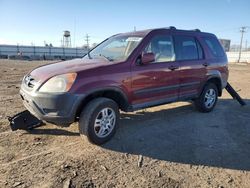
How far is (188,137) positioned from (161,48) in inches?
73.9

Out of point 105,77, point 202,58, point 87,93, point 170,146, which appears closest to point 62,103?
point 87,93

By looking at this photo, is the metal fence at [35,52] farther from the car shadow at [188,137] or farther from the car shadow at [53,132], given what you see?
the car shadow at [53,132]

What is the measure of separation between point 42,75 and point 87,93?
83cm

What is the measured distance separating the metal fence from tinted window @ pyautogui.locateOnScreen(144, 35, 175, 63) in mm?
42011

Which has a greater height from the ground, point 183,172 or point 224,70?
point 224,70

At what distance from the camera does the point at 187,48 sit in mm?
6695

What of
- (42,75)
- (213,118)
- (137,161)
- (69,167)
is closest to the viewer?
(69,167)

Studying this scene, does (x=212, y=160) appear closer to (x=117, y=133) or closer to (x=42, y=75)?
(x=117, y=133)

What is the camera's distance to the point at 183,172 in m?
4.09

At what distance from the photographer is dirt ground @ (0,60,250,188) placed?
382 centimetres

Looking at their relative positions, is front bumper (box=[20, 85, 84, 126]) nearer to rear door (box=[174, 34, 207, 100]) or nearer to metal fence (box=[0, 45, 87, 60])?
rear door (box=[174, 34, 207, 100])

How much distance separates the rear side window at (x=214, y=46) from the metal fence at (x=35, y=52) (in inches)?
1604

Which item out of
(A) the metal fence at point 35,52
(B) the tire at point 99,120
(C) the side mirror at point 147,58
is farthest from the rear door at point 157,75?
(A) the metal fence at point 35,52

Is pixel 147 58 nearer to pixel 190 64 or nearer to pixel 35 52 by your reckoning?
pixel 190 64
